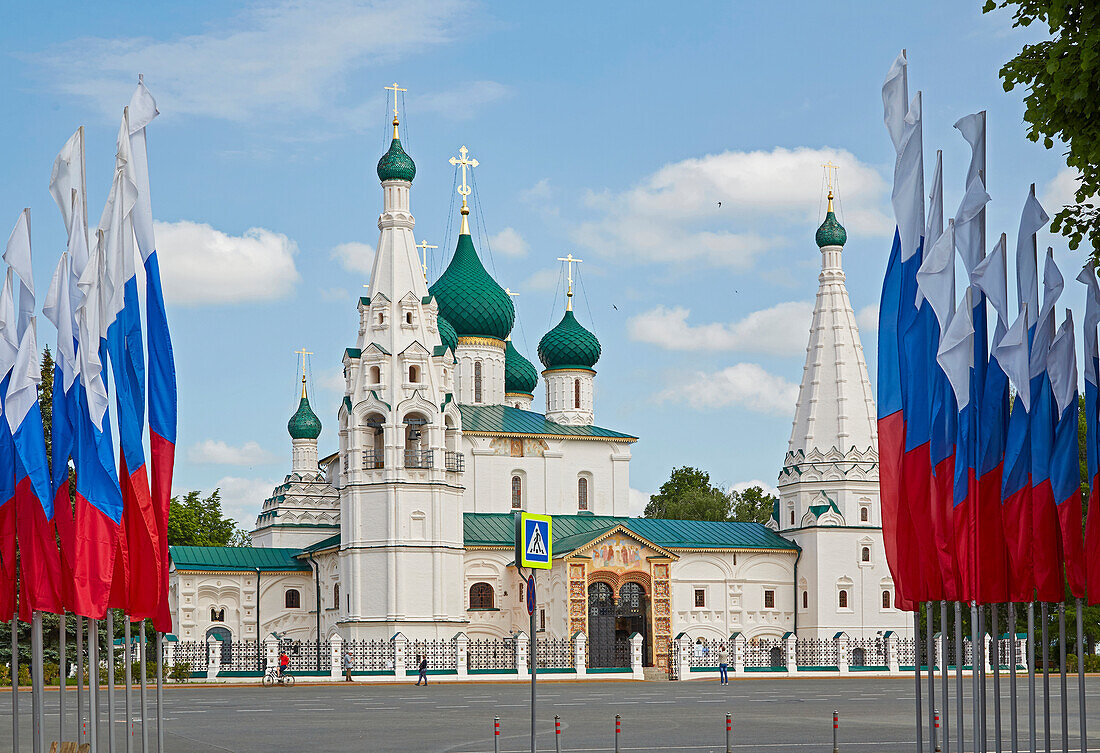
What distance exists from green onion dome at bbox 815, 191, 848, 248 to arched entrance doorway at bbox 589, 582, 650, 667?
1683 cm

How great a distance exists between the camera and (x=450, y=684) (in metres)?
44.0

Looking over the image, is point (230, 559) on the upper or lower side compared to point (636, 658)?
upper

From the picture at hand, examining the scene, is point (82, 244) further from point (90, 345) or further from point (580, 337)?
point (580, 337)

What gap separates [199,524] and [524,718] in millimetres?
55372

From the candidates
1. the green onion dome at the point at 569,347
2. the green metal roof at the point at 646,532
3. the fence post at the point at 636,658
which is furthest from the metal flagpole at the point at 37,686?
the green onion dome at the point at 569,347

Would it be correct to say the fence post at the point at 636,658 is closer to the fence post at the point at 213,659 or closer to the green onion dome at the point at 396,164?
the fence post at the point at 213,659

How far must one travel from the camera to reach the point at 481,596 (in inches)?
2176

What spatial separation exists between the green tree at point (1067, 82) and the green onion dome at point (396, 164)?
41.4 meters

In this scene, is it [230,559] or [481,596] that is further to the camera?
[230,559]

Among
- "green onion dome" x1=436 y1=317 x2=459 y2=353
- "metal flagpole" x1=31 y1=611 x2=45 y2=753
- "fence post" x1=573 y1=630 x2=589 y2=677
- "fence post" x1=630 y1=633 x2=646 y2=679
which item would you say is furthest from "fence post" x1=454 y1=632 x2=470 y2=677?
"metal flagpole" x1=31 y1=611 x2=45 y2=753

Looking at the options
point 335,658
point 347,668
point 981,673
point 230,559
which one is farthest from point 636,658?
point 981,673

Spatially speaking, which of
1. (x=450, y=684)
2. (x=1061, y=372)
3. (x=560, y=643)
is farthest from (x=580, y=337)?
(x=1061, y=372)

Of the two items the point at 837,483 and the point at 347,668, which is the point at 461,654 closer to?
the point at 347,668

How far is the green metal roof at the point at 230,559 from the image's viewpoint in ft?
190
